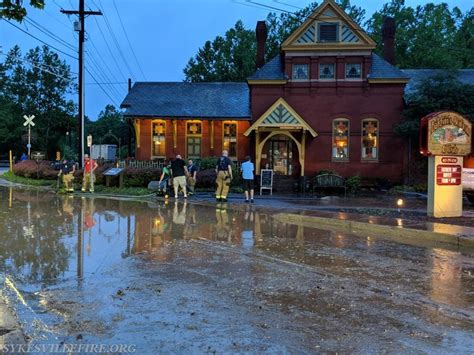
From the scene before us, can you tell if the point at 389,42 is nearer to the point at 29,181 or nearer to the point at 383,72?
the point at 383,72

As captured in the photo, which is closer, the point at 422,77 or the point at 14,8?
the point at 14,8

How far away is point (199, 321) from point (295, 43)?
24.2 meters

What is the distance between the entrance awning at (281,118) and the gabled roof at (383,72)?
15.1 feet

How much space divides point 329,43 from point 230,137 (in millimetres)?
7460

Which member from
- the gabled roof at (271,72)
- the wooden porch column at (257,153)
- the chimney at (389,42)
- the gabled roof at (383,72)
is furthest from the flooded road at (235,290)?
the chimney at (389,42)

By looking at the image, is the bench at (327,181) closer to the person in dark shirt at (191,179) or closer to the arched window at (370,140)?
the arched window at (370,140)

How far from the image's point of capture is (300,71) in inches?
1123

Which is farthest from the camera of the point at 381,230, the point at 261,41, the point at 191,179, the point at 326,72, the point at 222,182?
the point at 261,41

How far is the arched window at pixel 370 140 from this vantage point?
28391 mm

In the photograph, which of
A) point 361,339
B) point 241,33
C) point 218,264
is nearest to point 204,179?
point 218,264

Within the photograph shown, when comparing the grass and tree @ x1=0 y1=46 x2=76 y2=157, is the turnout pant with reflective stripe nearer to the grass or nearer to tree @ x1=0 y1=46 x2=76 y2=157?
the grass

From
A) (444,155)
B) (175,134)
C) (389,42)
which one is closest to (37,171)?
(175,134)

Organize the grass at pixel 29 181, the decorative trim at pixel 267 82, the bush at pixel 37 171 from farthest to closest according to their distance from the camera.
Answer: the bush at pixel 37 171
the grass at pixel 29 181
the decorative trim at pixel 267 82

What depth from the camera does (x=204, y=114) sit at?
29391 millimetres
